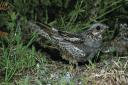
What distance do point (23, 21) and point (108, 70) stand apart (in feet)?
4.70

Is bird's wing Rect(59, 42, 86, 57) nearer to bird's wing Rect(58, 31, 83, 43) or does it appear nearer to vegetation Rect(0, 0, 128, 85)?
bird's wing Rect(58, 31, 83, 43)

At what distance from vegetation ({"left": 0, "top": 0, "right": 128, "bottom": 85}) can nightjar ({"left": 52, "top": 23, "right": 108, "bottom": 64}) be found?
0.13m

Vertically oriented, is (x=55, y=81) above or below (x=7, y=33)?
below

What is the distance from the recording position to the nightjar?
20.6 feet

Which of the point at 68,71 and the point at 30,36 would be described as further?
the point at 30,36

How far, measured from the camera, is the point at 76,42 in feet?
20.7

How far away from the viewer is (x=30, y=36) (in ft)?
22.7

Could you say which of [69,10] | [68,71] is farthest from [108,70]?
[69,10]

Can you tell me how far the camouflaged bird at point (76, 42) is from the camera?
6.29 meters

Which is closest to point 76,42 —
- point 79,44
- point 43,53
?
point 79,44

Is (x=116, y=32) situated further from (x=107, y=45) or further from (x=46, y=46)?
(x=46, y=46)

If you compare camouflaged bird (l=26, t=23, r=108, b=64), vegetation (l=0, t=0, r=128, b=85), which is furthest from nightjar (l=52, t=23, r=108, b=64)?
vegetation (l=0, t=0, r=128, b=85)

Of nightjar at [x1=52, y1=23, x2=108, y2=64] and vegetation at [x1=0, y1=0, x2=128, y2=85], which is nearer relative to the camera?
vegetation at [x1=0, y1=0, x2=128, y2=85]

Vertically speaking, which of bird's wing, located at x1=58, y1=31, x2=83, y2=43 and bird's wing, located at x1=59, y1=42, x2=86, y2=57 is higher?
bird's wing, located at x1=58, y1=31, x2=83, y2=43
